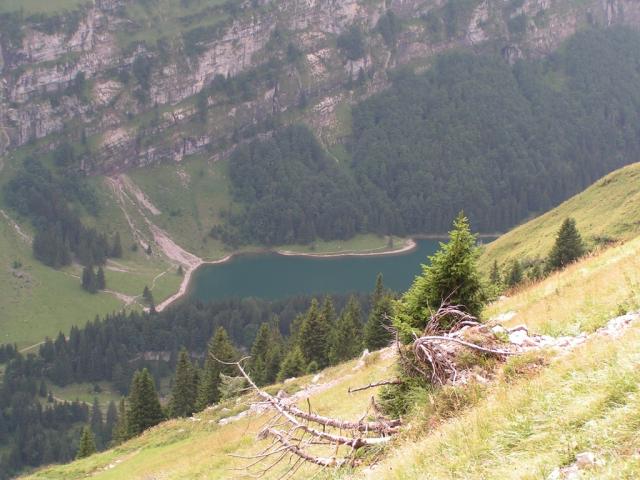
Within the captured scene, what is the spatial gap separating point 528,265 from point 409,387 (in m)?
59.8

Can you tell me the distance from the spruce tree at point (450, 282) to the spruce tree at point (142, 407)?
46963mm

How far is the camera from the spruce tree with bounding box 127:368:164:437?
199 ft

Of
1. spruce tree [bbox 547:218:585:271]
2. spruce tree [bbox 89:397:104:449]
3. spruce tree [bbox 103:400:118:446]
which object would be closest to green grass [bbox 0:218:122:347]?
spruce tree [bbox 103:400:118:446]

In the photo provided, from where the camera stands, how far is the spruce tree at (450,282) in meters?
20.0

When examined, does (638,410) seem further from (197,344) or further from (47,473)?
(197,344)

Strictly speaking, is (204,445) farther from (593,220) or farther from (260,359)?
(593,220)

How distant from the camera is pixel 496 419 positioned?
1112 centimetres

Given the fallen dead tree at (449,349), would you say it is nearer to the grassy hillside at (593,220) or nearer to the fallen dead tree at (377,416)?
the fallen dead tree at (377,416)

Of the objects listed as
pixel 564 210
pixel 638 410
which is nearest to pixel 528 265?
pixel 564 210

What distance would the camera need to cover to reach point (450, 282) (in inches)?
807

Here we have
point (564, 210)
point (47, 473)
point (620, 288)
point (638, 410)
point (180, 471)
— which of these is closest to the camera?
point (638, 410)

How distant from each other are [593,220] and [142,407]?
192ft

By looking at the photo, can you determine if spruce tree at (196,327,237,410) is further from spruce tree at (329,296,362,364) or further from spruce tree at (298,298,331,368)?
spruce tree at (329,296,362,364)

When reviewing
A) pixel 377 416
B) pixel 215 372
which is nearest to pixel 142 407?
pixel 215 372
